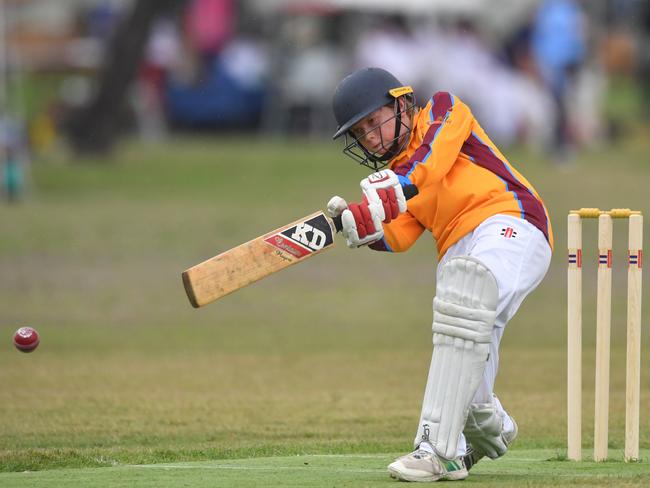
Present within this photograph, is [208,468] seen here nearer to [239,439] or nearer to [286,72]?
[239,439]

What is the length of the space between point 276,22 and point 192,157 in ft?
16.6

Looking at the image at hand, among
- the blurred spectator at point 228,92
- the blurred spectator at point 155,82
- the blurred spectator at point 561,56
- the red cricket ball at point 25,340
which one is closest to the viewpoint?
the red cricket ball at point 25,340

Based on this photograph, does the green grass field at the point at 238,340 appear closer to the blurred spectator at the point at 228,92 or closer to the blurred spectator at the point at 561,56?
the blurred spectator at the point at 561,56

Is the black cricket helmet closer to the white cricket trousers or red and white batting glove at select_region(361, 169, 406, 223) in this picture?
red and white batting glove at select_region(361, 169, 406, 223)

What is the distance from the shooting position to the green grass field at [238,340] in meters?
6.42

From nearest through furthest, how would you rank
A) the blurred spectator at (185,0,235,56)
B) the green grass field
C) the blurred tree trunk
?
the green grass field, the blurred tree trunk, the blurred spectator at (185,0,235,56)

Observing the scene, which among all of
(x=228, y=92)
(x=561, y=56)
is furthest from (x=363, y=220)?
(x=228, y=92)

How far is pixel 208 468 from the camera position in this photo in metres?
6.04

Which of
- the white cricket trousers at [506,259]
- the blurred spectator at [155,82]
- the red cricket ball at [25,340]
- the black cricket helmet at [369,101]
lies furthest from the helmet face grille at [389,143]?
the blurred spectator at [155,82]

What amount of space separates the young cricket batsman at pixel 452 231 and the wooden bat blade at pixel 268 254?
0.09m

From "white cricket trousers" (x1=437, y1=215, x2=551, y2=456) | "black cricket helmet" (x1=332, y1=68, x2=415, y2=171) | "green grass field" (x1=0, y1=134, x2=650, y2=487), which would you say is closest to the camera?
"white cricket trousers" (x1=437, y1=215, x2=551, y2=456)

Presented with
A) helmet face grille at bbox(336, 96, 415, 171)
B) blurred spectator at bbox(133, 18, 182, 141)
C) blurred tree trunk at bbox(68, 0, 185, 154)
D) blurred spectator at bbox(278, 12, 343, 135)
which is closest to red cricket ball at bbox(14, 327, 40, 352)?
helmet face grille at bbox(336, 96, 415, 171)

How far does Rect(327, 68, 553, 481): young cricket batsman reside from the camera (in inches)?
213

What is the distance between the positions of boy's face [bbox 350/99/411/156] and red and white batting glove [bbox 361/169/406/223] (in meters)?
0.35
